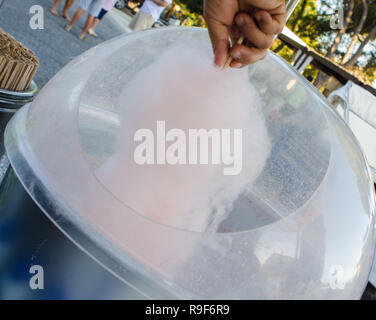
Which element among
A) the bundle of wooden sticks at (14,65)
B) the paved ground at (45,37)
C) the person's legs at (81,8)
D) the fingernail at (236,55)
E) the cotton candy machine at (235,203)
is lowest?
the paved ground at (45,37)

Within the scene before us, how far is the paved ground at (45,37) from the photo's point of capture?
149 inches

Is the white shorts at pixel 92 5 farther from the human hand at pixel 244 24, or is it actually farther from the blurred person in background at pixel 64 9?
the human hand at pixel 244 24

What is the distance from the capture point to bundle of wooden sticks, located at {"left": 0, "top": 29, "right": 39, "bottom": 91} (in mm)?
1675

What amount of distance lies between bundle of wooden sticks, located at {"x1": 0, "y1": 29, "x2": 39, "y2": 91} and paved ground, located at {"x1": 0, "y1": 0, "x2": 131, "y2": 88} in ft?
4.82

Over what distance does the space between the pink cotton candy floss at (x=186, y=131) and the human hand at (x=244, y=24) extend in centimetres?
6

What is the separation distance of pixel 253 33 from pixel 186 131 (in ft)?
0.85

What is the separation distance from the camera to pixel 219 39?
0.86 metres

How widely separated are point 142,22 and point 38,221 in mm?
5024

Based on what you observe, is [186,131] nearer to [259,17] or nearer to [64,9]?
[259,17]

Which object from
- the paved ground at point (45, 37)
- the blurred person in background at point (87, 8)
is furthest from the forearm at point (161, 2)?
the paved ground at point (45, 37)

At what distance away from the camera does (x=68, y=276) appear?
0.84 metres

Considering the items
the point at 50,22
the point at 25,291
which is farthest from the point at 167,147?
the point at 50,22

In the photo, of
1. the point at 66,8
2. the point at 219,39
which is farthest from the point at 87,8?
the point at 219,39
